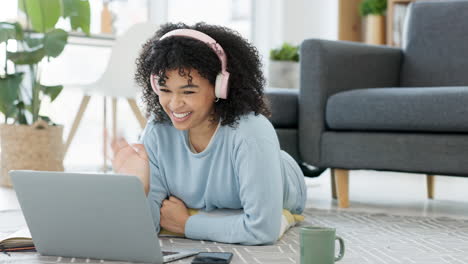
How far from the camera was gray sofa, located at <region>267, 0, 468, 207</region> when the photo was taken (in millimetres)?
2277

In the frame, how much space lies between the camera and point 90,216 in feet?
4.59

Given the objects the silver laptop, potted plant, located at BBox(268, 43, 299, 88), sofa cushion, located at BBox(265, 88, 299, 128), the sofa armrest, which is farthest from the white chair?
the silver laptop

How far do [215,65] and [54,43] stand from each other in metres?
1.65

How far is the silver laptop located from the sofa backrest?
1710 millimetres

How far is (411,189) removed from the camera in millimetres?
3266

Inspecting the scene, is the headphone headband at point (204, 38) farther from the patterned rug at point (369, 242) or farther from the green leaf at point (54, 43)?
the green leaf at point (54, 43)

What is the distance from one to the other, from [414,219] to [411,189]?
1.09m

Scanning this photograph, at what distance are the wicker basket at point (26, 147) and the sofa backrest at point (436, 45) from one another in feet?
5.29

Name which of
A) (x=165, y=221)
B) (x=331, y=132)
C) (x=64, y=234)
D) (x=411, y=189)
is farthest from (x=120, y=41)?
(x=64, y=234)

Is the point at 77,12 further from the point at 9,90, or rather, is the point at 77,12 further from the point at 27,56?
the point at 9,90

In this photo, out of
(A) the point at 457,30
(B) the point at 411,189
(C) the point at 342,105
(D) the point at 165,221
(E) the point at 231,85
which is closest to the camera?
(E) the point at 231,85

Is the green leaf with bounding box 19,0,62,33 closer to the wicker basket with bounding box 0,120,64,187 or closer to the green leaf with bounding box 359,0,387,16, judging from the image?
the wicker basket with bounding box 0,120,64,187

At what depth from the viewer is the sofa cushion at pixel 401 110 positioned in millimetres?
2230

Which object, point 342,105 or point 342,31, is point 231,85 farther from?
point 342,31
